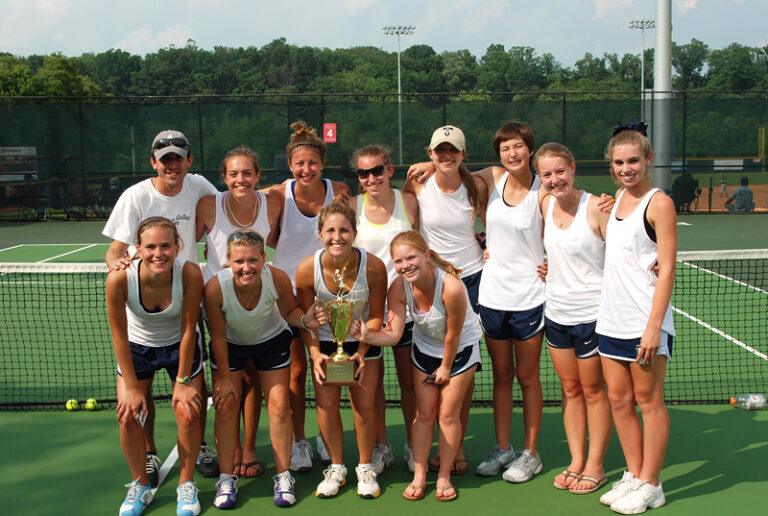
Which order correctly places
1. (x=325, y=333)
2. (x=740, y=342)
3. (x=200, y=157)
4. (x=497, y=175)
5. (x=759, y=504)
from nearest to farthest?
(x=759, y=504) → (x=325, y=333) → (x=497, y=175) → (x=740, y=342) → (x=200, y=157)

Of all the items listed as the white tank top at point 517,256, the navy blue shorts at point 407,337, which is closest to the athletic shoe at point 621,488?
the white tank top at point 517,256

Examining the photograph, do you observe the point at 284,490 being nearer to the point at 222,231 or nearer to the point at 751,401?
the point at 222,231

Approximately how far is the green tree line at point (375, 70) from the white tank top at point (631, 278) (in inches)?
2684

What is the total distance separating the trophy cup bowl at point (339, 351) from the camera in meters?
3.81

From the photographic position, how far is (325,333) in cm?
406

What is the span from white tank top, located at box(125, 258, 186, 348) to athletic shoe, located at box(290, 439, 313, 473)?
38.1 inches

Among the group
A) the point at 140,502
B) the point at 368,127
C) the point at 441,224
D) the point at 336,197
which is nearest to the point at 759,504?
the point at 441,224

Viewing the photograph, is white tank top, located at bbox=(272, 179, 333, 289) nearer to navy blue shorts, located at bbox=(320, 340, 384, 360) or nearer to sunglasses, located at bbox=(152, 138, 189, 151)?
navy blue shorts, located at bbox=(320, 340, 384, 360)

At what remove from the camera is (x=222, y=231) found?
423cm

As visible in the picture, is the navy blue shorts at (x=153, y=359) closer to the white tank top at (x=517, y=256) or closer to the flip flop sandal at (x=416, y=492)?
the flip flop sandal at (x=416, y=492)

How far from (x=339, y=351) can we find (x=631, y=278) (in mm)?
1498

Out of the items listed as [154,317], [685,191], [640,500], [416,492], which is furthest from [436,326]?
[685,191]

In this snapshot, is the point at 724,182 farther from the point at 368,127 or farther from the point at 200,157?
the point at 200,157

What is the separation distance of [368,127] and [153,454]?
16191mm
